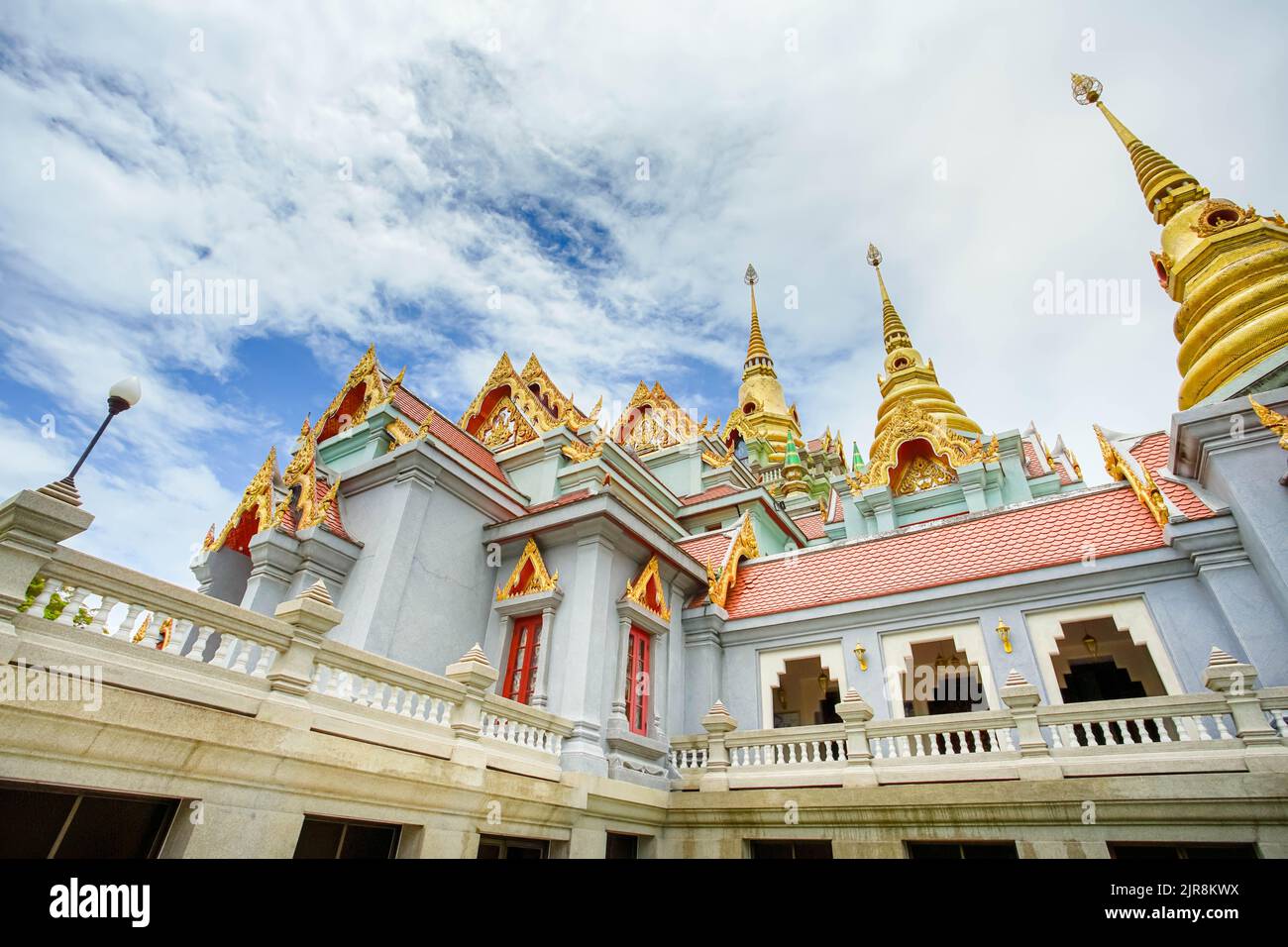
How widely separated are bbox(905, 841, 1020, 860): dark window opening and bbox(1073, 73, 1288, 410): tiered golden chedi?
10648 millimetres

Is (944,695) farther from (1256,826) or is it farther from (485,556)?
(485,556)

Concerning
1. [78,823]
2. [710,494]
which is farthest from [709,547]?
[78,823]

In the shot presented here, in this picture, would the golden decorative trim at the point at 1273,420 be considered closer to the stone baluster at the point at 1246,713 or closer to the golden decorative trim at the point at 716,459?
the stone baluster at the point at 1246,713

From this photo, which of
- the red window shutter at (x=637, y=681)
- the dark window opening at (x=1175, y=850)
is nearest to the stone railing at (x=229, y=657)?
the red window shutter at (x=637, y=681)

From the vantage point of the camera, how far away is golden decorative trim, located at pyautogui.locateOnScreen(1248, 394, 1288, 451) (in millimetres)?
9658

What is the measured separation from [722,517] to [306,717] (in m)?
15.7

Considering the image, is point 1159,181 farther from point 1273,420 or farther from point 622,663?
point 622,663

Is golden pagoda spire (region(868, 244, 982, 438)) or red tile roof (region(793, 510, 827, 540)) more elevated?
golden pagoda spire (region(868, 244, 982, 438))

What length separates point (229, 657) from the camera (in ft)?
20.6

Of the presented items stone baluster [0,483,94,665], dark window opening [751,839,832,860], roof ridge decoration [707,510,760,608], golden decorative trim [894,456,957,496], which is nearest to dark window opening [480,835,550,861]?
dark window opening [751,839,832,860]

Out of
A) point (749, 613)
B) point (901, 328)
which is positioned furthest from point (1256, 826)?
point (901, 328)

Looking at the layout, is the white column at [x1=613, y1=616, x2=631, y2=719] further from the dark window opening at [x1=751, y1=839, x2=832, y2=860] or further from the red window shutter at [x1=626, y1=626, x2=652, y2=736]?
the dark window opening at [x1=751, y1=839, x2=832, y2=860]

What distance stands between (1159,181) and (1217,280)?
7.66m

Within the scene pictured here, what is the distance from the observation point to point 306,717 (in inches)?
255
